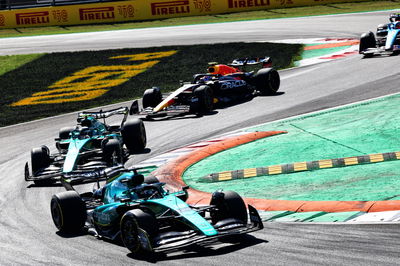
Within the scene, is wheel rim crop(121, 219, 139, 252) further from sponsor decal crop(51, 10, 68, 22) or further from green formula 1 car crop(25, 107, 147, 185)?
sponsor decal crop(51, 10, 68, 22)

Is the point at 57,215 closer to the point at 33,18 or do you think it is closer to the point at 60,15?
the point at 60,15

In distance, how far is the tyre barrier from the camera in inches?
615

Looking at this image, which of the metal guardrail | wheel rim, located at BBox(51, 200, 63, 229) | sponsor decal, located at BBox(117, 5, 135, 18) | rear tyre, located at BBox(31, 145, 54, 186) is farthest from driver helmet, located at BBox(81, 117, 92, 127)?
the metal guardrail

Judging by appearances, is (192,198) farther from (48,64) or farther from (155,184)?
(48,64)

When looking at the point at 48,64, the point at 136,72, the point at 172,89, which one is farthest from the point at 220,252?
the point at 48,64

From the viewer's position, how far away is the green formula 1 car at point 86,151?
17.8 metres

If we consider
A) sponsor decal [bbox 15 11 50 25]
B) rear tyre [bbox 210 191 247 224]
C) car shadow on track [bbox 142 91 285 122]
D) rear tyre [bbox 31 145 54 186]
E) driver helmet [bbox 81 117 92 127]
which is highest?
sponsor decal [bbox 15 11 50 25]

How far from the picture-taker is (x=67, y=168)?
1773 cm

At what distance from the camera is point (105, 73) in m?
35.8

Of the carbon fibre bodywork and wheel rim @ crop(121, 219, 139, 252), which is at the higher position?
the carbon fibre bodywork

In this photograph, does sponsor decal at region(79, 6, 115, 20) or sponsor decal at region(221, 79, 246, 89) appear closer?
sponsor decal at region(221, 79, 246, 89)

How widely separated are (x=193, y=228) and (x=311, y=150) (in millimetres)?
6394

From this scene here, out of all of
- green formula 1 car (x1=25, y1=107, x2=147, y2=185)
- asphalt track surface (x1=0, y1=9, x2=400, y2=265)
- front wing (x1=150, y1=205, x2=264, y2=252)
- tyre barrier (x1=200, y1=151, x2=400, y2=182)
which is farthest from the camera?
green formula 1 car (x1=25, y1=107, x2=147, y2=185)

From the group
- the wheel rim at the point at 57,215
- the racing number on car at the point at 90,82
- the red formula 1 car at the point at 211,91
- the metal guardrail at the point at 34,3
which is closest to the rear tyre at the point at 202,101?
the red formula 1 car at the point at 211,91
